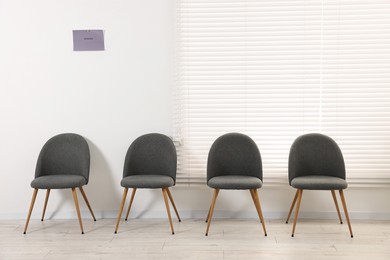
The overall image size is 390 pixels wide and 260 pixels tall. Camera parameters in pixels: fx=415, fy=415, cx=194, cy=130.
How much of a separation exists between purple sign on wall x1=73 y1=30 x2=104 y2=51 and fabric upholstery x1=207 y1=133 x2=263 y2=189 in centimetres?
143

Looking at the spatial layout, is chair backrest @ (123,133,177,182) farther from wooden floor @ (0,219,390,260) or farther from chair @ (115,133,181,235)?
wooden floor @ (0,219,390,260)

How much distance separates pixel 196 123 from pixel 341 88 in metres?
1.37

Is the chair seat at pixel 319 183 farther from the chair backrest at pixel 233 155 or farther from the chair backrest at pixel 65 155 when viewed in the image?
the chair backrest at pixel 65 155

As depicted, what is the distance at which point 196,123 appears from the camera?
392 centimetres

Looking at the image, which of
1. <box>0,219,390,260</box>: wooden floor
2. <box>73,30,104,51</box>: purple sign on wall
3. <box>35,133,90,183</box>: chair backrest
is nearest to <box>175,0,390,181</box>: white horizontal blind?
<box>0,219,390,260</box>: wooden floor

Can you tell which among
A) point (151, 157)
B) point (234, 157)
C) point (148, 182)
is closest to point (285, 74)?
point (234, 157)

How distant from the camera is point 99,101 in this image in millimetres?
3963

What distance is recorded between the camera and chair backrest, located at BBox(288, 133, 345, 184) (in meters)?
3.69

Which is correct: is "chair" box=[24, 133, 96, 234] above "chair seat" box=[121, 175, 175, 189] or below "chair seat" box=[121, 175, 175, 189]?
above

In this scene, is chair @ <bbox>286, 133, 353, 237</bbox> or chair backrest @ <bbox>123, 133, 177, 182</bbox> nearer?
chair @ <bbox>286, 133, 353, 237</bbox>

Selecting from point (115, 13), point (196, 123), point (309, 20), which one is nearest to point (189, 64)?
point (196, 123)

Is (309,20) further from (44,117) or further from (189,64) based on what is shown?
(44,117)

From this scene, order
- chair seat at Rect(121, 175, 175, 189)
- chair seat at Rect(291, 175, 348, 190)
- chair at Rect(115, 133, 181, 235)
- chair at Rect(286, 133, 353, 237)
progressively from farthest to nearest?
chair at Rect(115, 133, 181, 235) → chair at Rect(286, 133, 353, 237) → chair seat at Rect(121, 175, 175, 189) → chair seat at Rect(291, 175, 348, 190)

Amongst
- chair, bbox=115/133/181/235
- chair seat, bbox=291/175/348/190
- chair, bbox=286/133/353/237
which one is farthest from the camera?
chair, bbox=115/133/181/235
